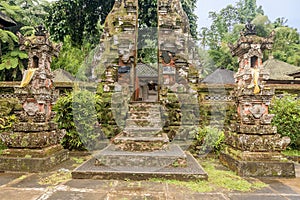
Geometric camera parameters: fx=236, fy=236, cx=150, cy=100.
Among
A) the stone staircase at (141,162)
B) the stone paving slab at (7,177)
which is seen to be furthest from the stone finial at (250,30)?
the stone paving slab at (7,177)

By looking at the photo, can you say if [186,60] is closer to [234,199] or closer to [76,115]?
[76,115]

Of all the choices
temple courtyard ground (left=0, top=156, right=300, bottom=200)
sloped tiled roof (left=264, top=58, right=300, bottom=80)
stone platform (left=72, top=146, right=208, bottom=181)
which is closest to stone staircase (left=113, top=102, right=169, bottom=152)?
stone platform (left=72, top=146, right=208, bottom=181)

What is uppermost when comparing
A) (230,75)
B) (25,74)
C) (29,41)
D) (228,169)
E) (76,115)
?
(230,75)

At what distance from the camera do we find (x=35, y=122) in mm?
4723

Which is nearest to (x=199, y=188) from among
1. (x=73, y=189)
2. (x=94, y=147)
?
(x=73, y=189)

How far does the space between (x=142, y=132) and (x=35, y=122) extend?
2.22 m

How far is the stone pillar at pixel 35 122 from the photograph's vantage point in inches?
177

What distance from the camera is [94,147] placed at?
6.34 m

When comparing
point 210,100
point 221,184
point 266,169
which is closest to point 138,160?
point 221,184

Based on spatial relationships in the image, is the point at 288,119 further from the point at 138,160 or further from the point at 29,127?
the point at 29,127

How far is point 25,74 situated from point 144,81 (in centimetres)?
1339

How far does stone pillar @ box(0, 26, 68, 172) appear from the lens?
4.48 m

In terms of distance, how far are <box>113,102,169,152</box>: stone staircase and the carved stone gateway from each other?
4.92ft

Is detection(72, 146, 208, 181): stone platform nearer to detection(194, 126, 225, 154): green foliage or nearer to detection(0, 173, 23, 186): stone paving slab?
detection(0, 173, 23, 186): stone paving slab
